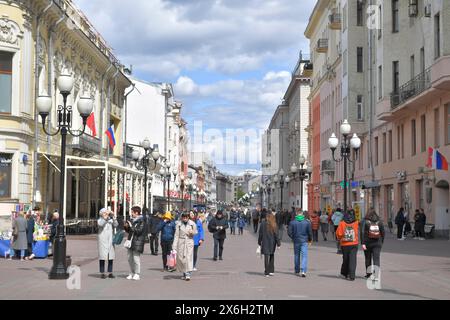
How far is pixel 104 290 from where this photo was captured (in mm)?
14531

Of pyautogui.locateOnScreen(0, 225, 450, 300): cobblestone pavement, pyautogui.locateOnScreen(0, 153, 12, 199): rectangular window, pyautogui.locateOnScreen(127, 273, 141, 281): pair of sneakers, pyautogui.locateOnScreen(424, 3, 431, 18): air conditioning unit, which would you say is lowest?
pyautogui.locateOnScreen(0, 225, 450, 300): cobblestone pavement

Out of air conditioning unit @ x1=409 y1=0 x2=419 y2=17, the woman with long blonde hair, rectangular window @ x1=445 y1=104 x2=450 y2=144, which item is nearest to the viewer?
the woman with long blonde hair

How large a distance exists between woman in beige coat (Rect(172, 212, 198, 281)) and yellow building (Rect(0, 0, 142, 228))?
15482 millimetres

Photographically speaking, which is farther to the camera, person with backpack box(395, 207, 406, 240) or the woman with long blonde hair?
person with backpack box(395, 207, 406, 240)

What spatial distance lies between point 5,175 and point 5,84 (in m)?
3.82

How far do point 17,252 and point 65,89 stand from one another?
7.44 m

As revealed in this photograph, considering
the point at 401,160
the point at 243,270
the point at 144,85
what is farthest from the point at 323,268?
the point at 144,85

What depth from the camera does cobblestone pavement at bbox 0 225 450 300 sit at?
45.1ft

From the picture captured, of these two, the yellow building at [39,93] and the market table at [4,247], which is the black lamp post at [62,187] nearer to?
the market table at [4,247]

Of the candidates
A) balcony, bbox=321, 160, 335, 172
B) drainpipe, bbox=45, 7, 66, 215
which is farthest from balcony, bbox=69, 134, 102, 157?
balcony, bbox=321, 160, 335, 172

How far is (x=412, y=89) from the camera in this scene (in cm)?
3797

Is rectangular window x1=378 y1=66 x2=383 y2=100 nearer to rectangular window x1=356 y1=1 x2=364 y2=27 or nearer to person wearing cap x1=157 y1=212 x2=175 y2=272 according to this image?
rectangular window x1=356 y1=1 x2=364 y2=27

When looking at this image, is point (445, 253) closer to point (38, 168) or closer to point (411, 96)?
point (411, 96)

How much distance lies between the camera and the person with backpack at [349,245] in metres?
16.7
